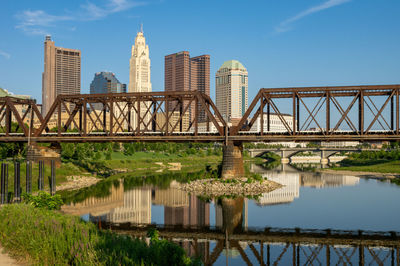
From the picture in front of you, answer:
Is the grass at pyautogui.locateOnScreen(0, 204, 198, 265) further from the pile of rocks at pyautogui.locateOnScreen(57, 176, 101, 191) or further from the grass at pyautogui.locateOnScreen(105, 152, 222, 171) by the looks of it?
the grass at pyautogui.locateOnScreen(105, 152, 222, 171)

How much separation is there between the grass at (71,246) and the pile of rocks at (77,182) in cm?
4512

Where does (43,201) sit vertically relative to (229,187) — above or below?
above

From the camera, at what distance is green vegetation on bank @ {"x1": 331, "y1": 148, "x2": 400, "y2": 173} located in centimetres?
11206

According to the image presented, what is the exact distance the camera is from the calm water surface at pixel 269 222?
29.9m

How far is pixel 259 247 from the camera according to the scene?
1256 inches

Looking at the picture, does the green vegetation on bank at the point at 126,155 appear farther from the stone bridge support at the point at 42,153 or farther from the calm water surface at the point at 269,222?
the calm water surface at the point at 269,222

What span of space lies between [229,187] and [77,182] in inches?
1209

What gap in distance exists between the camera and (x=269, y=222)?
4247 cm

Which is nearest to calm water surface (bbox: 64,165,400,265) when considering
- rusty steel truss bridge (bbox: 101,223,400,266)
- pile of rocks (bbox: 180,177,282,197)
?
rusty steel truss bridge (bbox: 101,223,400,266)

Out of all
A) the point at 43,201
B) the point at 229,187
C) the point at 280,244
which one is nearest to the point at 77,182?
the point at 229,187

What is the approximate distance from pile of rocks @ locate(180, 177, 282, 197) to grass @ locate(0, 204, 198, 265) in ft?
126

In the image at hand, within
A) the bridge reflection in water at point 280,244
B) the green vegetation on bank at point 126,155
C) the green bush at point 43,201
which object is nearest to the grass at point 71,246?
the bridge reflection in water at point 280,244

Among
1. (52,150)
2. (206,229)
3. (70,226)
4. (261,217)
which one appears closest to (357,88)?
(261,217)

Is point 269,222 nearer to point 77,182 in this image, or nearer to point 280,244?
point 280,244
